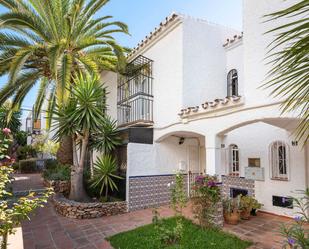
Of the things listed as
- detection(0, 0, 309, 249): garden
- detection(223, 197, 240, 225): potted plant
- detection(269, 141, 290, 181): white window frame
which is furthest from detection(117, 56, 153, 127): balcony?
detection(269, 141, 290, 181): white window frame

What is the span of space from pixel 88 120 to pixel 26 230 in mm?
4475

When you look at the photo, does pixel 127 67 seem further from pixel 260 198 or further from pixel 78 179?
pixel 260 198

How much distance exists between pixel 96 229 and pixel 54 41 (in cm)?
890

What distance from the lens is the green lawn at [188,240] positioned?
6.04m

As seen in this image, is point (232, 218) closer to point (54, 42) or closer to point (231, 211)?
point (231, 211)

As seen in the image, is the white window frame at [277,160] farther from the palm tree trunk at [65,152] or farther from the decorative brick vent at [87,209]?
the palm tree trunk at [65,152]

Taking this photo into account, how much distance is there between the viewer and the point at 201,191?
7.39 metres

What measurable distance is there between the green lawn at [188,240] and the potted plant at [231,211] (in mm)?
1080

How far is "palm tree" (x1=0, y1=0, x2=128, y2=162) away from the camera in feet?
32.2

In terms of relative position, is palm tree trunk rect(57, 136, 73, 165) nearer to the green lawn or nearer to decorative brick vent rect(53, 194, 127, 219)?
decorative brick vent rect(53, 194, 127, 219)

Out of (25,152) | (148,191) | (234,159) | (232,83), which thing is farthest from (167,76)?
(25,152)

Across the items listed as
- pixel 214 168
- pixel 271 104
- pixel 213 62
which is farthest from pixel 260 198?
pixel 213 62

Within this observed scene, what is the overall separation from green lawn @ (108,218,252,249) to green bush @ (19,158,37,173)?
67.1 feet

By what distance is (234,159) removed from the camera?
1102 centimetres
